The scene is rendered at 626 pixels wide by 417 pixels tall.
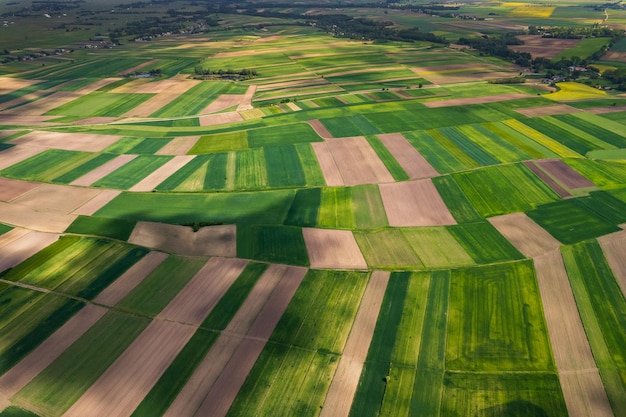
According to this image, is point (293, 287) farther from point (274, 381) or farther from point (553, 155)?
point (553, 155)

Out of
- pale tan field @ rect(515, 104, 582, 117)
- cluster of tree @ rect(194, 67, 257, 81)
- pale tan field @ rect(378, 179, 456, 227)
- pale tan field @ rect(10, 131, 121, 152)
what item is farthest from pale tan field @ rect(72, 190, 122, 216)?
pale tan field @ rect(515, 104, 582, 117)

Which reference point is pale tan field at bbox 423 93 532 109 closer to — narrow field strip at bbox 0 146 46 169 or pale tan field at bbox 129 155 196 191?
pale tan field at bbox 129 155 196 191

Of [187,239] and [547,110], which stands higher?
[547,110]

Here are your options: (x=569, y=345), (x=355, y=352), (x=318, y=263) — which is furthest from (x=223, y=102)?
(x=569, y=345)

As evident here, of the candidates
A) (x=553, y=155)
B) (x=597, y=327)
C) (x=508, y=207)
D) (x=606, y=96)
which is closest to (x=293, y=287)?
(x=597, y=327)

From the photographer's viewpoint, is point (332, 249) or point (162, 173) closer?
point (332, 249)

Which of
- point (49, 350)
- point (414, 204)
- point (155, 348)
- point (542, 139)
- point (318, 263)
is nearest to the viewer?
point (49, 350)

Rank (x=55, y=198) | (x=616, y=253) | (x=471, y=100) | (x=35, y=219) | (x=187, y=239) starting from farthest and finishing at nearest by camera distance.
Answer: (x=471, y=100) < (x=55, y=198) < (x=35, y=219) < (x=187, y=239) < (x=616, y=253)

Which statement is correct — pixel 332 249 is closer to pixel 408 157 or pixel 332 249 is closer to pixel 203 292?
pixel 203 292
